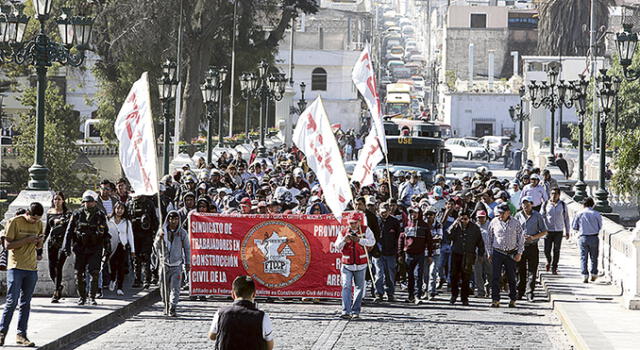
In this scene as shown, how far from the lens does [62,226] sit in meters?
19.2

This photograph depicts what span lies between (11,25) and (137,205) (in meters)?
4.30

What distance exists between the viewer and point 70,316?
1788 cm

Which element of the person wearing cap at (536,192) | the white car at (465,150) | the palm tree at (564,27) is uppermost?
the palm tree at (564,27)

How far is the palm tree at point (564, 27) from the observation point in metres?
102

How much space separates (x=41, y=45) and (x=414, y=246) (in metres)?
6.27

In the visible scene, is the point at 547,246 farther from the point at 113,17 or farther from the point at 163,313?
the point at 113,17

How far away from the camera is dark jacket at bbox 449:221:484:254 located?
20.7m

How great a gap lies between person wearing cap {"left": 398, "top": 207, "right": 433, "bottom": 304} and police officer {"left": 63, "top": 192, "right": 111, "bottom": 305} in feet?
15.3

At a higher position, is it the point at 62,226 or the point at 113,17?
the point at 113,17

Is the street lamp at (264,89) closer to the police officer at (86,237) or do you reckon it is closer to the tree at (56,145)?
the tree at (56,145)

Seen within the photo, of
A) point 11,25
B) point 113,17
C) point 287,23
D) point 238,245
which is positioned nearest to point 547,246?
point 238,245

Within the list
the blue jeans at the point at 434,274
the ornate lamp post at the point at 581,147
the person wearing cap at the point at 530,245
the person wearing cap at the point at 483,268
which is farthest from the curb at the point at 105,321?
the ornate lamp post at the point at 581,147

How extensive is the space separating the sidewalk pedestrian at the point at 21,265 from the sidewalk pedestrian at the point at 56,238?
359 centimetres

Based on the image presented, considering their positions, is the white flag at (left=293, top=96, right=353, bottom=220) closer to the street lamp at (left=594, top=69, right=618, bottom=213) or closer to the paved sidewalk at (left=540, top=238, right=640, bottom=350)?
the paved sidewalk at (left=540, top=238, right=640, bottom=350)
